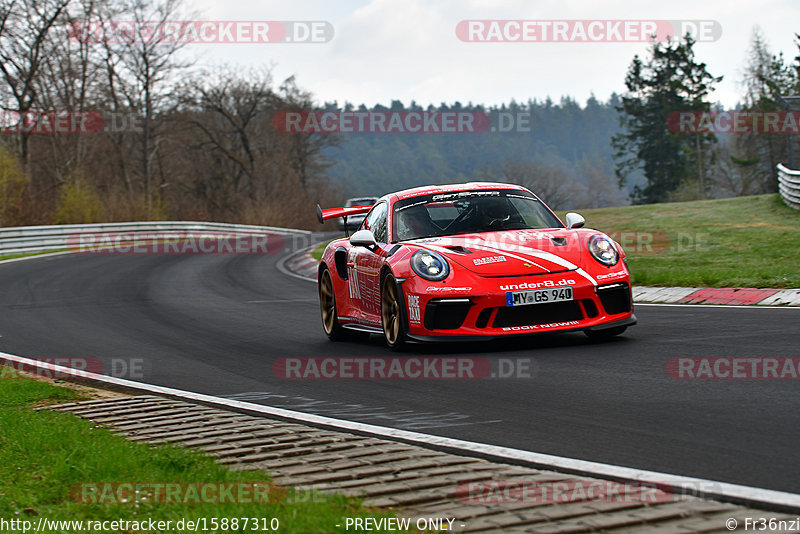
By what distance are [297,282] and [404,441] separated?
48.3 feet

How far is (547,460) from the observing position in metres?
4.36

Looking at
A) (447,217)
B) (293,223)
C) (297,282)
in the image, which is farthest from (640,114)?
(447,217)

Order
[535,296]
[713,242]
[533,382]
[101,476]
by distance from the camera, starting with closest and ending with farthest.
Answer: [101,476] → [533,382] → [535,296] → [713,242]

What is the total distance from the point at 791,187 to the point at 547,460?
75.1ft

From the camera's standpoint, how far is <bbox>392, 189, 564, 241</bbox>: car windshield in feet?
30.1

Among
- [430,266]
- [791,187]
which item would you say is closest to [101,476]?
[430,266]

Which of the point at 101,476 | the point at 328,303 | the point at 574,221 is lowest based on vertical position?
the point at 101,476

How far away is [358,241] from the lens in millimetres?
9000

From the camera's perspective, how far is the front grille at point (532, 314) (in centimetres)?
789

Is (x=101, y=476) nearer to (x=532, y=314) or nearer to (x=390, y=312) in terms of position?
(x=532, y=314)

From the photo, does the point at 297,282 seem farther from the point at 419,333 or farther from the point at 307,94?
the point at 307,94

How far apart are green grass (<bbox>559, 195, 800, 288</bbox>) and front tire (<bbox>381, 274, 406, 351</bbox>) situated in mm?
5152

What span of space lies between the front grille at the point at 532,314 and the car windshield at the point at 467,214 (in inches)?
54.6

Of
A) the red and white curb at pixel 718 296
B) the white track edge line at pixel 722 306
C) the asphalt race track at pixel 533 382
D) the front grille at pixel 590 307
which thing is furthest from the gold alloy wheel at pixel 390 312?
the red and white curb at pixel 718 296
